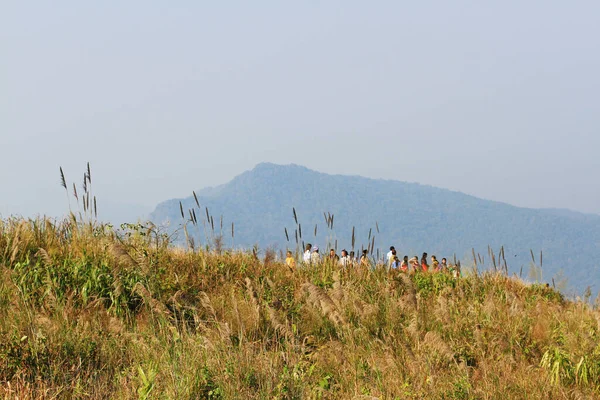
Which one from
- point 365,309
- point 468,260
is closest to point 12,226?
point 365,309

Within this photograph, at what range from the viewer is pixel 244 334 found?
6078 mm

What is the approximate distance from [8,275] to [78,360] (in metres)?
2.71

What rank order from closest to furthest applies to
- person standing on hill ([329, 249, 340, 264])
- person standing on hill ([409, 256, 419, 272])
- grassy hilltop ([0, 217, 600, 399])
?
grassy hilltop ([0, 217, 600, 399]) → person standing on hill ([329, 249, 340, 264]) → person standing on hill ([409, 256, 419, 272])

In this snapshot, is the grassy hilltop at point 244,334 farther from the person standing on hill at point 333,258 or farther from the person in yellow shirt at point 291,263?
the person standing on hill at point 333,258

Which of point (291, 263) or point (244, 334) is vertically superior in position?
point (291, 263)

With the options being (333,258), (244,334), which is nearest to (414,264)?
(333,258)

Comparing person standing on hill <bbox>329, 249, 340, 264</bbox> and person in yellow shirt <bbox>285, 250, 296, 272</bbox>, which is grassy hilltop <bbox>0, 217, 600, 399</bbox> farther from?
person standing on hill <bbox>329, 249, 340, 264</bbox>

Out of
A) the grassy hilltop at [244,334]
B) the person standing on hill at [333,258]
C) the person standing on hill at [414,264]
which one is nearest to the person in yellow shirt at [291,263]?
the grassy hilltop at [244,334]

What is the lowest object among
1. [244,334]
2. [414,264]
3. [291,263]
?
[414,264]

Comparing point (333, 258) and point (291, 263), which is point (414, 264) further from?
point (291, 263)

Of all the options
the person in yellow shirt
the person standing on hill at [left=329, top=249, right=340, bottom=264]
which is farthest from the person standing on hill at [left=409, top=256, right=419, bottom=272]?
the person in yellow shirt

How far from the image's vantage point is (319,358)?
587 centimetres

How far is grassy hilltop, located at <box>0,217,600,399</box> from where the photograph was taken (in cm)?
501

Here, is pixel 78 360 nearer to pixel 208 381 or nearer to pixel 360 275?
pixel 208 381
